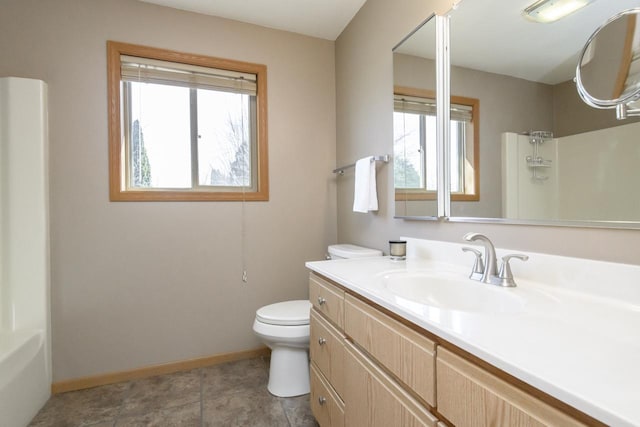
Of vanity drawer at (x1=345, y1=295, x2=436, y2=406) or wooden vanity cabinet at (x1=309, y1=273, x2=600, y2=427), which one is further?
vanity drawer at (x1=345, y1=295, x2=436, y2=406)

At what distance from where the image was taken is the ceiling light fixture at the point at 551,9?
90 cm

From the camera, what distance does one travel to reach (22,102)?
5.52 ft

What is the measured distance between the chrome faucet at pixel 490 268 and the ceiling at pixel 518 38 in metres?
0.57

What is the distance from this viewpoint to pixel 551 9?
38.1 inches

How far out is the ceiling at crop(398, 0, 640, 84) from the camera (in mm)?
893

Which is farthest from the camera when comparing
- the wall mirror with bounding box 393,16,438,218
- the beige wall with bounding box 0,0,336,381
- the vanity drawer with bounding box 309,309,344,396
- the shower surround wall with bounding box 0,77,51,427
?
the beige wall with bounding box 0,0,336,381

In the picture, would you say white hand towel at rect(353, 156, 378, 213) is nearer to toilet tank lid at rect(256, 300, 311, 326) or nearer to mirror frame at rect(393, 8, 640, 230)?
mirror frame at rect(393, 8, 640, 230)

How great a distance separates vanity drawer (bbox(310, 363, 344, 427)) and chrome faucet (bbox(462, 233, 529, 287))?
71 centimetres

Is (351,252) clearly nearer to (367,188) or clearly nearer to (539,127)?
(367,188)

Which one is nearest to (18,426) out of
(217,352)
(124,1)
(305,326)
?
Answer: (217,352)

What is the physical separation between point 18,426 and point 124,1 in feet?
8.03

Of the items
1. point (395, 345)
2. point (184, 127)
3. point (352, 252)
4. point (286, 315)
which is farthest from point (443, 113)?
point (184, 127)

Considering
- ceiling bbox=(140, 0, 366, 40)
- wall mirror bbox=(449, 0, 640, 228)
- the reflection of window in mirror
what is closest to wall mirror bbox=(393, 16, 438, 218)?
the reflection of window in mirror

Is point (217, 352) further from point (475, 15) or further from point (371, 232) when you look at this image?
point (475, 15)
